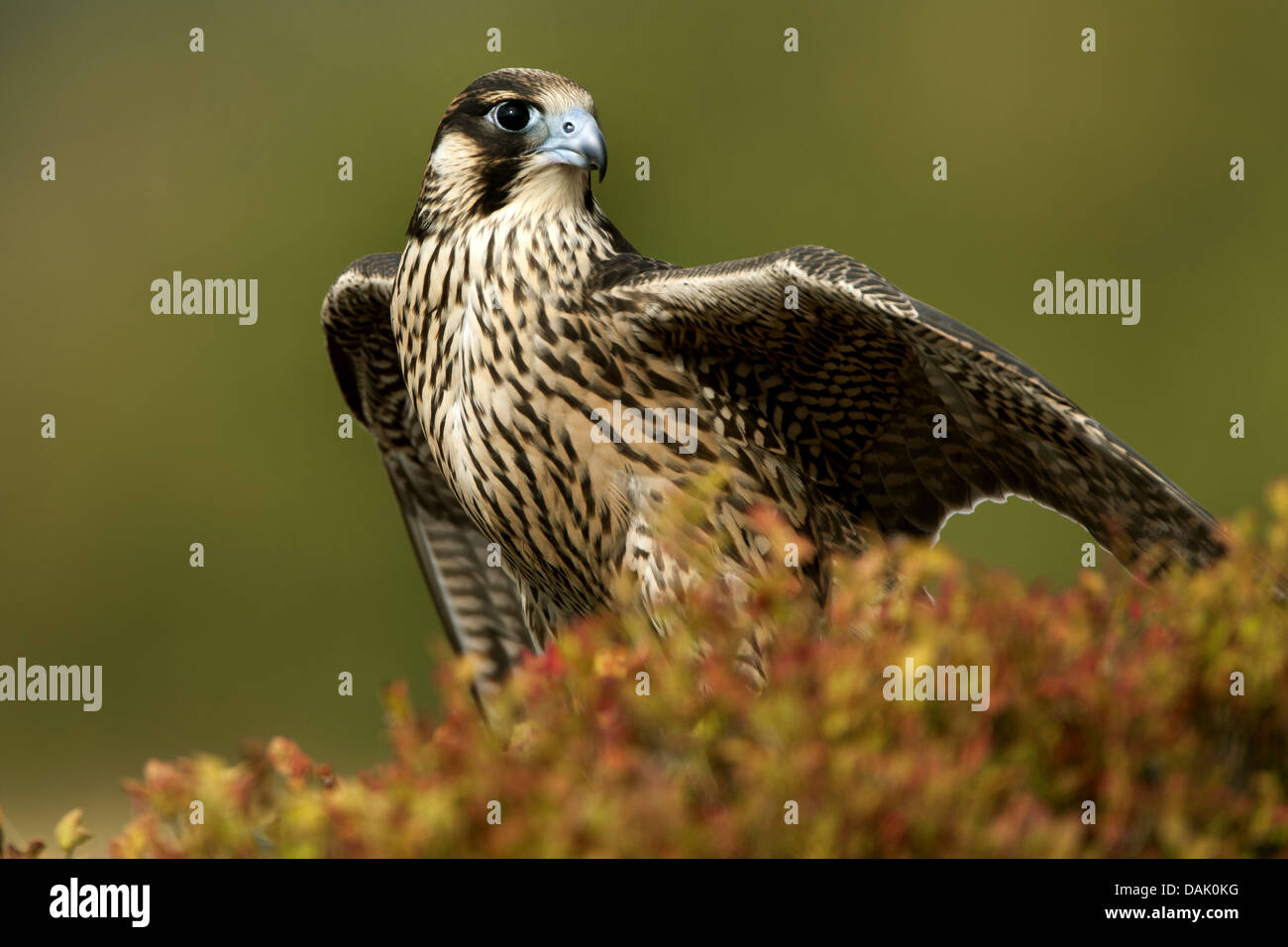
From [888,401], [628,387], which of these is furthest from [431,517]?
→ [888,401]

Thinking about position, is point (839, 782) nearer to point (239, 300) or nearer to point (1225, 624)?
point (1225, 624)

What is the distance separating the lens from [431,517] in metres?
4.27

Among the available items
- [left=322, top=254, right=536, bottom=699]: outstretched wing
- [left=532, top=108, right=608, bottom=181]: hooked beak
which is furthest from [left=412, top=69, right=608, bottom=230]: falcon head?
[left=322, top=254, right=536, bottom=699]: outstretched wing

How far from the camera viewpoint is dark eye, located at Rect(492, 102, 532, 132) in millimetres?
3168

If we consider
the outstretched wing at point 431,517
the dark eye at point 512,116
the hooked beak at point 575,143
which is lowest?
the outstretched wing at point 431,517

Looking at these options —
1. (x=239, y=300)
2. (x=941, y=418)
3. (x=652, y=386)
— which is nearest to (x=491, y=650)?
(x=652, y=386)

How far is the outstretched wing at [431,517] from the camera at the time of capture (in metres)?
3.94

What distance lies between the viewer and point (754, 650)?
288 cm

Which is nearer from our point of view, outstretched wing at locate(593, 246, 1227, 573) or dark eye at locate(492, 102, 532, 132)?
outstretched wing at locate(593, 246, 1227, 573)

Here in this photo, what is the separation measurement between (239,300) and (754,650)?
7.36 m

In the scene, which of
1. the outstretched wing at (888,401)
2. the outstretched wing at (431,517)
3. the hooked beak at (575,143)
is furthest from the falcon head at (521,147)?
the outstretched wing at (431,517)

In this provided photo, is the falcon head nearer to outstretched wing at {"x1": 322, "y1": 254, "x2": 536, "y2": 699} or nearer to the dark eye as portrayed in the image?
the dark eye

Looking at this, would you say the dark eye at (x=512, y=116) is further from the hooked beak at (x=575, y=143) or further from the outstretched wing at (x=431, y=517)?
the outstretched wing at (x=431, y=517)

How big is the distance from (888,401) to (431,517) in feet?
5.81
